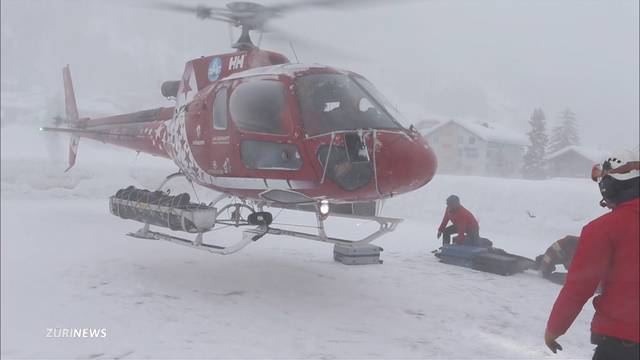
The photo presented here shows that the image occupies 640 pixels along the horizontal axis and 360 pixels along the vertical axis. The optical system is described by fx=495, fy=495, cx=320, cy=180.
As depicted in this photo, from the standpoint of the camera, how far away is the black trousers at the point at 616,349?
2.22 meters

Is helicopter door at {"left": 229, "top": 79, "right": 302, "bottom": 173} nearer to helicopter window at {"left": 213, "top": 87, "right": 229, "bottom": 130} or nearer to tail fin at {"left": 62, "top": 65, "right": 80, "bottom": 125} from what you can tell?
helicopter window at {"left": 213, "top": 87, "right": 229, "bottom": 130}

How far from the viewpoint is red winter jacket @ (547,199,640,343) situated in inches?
87.2

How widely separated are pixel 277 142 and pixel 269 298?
1949mm

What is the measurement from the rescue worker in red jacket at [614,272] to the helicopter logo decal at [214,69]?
19.6 ft

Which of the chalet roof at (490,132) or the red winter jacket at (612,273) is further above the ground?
the chalet roof at (490,132)

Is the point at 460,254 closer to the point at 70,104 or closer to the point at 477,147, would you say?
the point at 70,104

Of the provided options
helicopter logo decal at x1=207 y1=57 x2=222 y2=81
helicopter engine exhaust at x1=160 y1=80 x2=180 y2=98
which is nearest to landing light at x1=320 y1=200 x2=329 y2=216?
helicopter logo decal at x1=207 y1=57 x2=222 y2=81

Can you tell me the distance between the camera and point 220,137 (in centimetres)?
641

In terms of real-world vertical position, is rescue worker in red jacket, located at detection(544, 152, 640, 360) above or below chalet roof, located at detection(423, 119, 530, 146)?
below

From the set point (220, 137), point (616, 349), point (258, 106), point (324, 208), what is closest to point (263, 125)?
point (258, 106)

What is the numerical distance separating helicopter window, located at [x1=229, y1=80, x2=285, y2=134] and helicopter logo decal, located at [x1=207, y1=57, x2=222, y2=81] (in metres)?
1.30

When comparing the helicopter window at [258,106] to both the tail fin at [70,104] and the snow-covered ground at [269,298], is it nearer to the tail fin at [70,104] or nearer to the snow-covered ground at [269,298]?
the snow-covered ground at [269,298]

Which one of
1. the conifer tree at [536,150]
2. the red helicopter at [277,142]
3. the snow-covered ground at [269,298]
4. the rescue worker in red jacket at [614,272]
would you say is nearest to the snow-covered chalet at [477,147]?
the conifer tree at [536,150]

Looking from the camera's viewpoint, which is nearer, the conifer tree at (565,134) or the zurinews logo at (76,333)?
the zurinews logo at (76,333)
